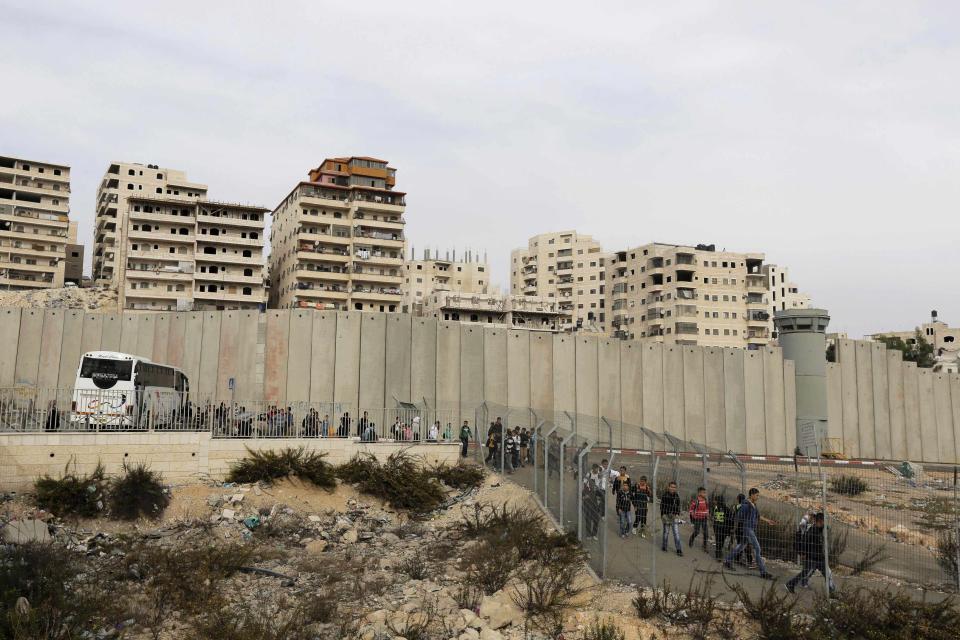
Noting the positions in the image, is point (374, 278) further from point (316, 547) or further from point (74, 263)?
point (316, 547)

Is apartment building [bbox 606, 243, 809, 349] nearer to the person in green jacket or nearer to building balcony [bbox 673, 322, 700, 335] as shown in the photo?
building balcony [bbox 673, 322, 700, 335]

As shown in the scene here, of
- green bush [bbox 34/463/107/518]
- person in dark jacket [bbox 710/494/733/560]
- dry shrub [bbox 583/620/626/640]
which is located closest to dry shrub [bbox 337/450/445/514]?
green bush [bbox 34/463/107/518]

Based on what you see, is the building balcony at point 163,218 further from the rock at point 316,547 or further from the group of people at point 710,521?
the group of people at point 710,521

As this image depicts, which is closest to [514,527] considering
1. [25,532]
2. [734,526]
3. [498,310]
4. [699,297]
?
[734,526]

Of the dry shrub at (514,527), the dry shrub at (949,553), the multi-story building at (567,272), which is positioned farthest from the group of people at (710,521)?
the multi-story building at (567,272)

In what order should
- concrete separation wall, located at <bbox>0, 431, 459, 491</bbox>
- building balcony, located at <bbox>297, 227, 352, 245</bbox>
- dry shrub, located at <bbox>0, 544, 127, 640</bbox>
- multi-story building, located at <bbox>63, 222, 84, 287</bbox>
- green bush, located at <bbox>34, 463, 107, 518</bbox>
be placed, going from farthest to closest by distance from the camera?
multi-story building, located at <bbox>63, 222, 84, 287</bbox>, building balcony, located at <bbox>297, 227, 352, 245</bbox>, concrete separation wall, located at <bbox>0, 431, 459, 491</bbox>, green bush, located at <bbox>34, 463, 107, 518</bbox>, dry shrub, located at <bbox>0, 544, 127, 640</bbox>

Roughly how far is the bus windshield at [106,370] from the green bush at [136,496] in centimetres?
481

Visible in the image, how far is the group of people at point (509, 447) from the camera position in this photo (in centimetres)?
2180

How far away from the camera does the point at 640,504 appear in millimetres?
14539

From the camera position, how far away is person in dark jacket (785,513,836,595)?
12.4 meters

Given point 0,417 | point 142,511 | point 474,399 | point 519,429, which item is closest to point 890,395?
point 474,399

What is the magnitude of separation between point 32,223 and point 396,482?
66399 mm

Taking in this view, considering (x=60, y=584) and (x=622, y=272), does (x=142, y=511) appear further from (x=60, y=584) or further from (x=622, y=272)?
(x=622, y=272)

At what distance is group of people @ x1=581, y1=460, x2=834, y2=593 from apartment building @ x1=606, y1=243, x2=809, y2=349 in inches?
2700
